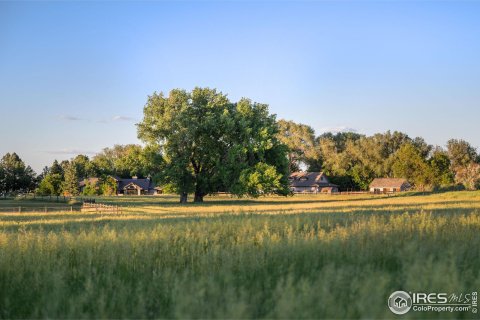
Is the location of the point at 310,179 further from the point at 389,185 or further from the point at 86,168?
the point at 86,168

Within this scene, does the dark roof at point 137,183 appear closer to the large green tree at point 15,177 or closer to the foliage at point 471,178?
the large green tree at point 15,177

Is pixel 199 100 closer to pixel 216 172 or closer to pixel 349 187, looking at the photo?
pixel 216 172

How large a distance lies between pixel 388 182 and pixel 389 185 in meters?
1.40

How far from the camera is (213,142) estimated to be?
196 ft

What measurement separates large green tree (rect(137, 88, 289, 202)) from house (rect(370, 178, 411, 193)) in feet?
255

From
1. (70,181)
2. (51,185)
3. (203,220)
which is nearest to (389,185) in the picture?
(70,181)

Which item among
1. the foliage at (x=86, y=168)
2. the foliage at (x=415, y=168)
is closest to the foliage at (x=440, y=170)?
the foliage at (x=415, y=168)

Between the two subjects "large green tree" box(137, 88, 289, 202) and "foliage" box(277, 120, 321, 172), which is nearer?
"large green tree" box(137, 88, 289, 202)

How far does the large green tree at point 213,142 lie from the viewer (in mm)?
56688

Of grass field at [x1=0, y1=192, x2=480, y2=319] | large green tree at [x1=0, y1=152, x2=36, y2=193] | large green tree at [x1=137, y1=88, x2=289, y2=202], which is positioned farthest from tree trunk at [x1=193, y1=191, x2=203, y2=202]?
large green tree at [x1=0, y1=152, x2=36, y2=193]

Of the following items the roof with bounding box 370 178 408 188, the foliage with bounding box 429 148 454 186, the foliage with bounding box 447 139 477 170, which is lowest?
the roof with bounding box 370 178 408 188

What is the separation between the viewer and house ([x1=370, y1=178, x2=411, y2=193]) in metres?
128

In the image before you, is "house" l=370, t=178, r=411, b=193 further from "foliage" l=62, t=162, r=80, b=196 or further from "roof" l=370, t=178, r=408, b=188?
"foliage" l=62, t=162, r=80, b=196

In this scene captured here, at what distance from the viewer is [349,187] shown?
5157 inches
